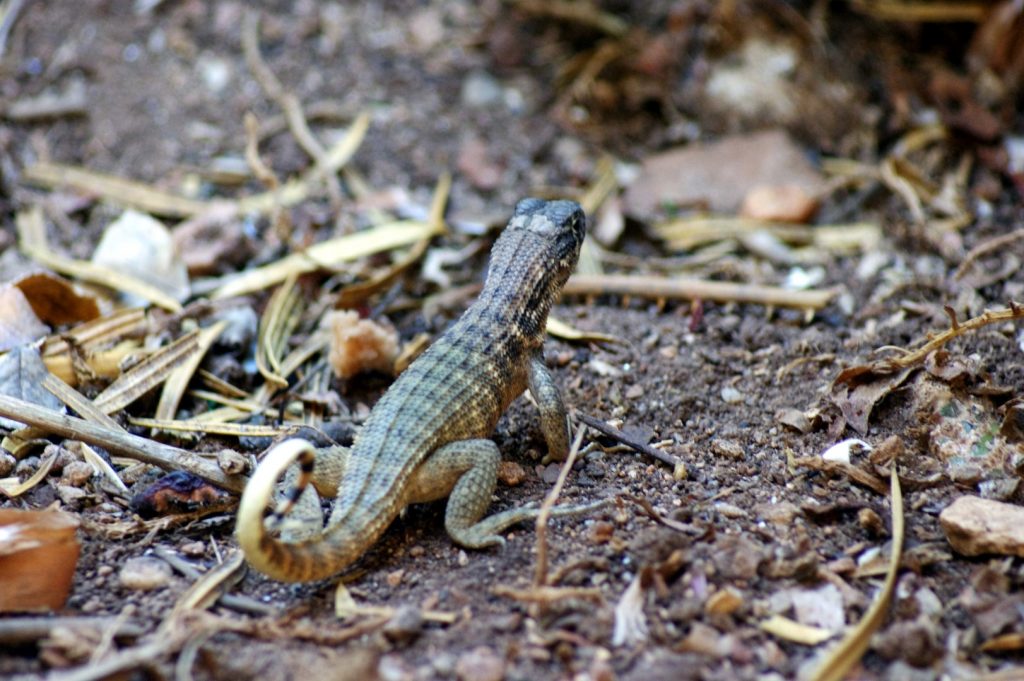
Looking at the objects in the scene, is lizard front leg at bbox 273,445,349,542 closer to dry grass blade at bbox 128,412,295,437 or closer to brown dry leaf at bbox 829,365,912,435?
dry grass blade at bbox 128,412,295,437

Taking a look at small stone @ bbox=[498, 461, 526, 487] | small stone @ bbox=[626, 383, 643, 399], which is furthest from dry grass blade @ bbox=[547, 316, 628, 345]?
small stone @ bbox=[498, 461, 526, 487]

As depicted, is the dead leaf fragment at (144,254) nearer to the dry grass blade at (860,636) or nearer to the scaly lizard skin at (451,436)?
the scaly lizard skin at (451,436)

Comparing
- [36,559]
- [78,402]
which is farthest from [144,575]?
[78,402]

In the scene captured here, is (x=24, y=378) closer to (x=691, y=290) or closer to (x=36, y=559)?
(x=36, y=559)

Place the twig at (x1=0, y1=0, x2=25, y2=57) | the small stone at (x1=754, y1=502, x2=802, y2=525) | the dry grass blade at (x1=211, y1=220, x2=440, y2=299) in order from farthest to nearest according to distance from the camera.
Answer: the twig at (x1=0, y1=0, x2=25, y2=57) → the dry grass blade at (x1=211, y1=220, x2=440, y2=299) → the small stone at (x1=754, y1=502, x2=802, y2=525)

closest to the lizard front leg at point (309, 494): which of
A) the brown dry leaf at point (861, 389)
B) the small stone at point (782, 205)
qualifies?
the brown dry leaf at point (861, 389)
